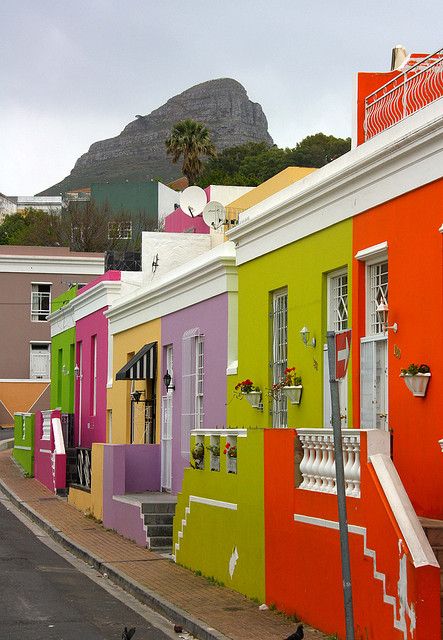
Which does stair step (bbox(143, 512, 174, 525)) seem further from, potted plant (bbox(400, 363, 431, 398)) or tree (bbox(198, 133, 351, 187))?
tree (bbox(198, 133, 351, 187))

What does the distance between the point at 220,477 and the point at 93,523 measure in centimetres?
815

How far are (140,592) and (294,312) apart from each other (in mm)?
4165

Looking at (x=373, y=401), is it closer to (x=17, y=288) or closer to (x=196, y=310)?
(x=196, y=310)

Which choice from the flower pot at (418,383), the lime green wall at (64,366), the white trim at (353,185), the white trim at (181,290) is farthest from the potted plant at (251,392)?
the lime green wall at (64,366)

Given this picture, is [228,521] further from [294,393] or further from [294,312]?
[294,312]

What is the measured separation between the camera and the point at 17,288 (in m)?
54.0

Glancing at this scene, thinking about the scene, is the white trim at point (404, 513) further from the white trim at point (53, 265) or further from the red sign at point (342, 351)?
the white trim at point (53, 265)

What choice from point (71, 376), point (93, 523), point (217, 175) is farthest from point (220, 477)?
point (217, 175)

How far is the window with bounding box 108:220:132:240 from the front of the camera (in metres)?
67.2

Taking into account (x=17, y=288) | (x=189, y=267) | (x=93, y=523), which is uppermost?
(x=17, y=288)

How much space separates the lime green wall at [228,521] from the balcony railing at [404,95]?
394 centimetres

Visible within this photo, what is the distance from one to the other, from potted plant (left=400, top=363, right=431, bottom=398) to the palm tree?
179 feet

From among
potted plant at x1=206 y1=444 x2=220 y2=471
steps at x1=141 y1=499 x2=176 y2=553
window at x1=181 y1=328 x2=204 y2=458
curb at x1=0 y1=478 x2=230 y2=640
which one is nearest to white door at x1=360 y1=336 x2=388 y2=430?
potted plant at x1=206 y1=444 x2=220 y2=471

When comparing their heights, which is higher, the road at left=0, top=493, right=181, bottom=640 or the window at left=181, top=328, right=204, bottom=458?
the window at left=181, top=328, right=204, bottom=458
